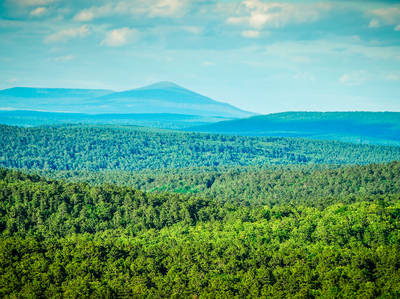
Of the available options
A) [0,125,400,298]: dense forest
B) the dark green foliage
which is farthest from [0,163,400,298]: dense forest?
the dark green foliage

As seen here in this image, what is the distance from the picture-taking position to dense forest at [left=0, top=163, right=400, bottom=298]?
66.4 metres

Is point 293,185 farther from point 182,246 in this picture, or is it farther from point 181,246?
point 182,246

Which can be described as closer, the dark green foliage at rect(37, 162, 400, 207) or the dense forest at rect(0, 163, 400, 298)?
the dense forest at rect(0, 163, 400, 298)

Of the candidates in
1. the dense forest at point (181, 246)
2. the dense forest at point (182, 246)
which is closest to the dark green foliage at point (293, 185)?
the dense forest at point (181, 246)

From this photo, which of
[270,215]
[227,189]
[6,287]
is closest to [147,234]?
[270,215]

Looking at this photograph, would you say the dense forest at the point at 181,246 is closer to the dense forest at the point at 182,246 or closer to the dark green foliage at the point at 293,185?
the dense forest at the point at 182,246

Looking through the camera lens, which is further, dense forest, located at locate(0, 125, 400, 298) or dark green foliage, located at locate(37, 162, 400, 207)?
dark green foliage, located at locate(37, 162, 400, 207)

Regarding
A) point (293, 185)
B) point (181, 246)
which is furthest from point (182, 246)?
point (293, 185)

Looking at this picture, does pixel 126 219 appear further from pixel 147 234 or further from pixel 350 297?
pixel 350 297

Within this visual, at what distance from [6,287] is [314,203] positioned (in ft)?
253

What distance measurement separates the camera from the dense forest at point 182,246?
218ft

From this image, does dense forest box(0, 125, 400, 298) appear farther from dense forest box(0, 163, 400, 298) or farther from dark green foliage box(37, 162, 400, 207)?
dark green foliage box(37, 162, 400, 207)

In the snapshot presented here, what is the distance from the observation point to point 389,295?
5769 cm

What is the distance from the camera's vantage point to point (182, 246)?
278 ft
